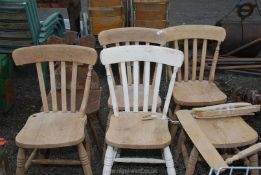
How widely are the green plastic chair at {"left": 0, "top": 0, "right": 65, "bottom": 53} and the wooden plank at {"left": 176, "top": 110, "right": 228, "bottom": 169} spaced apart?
196 centimetres

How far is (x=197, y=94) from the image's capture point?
2609 millimetres

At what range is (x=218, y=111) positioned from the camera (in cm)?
225

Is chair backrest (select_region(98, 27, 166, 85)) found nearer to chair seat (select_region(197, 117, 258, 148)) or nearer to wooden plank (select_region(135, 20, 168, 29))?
chair seat (select_region(197, 117, 258, 148))

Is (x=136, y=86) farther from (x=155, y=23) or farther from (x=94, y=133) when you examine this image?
(x=155, y=23)

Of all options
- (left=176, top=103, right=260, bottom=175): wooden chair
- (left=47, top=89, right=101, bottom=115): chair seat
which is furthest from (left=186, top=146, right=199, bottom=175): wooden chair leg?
(left=47, top=89, right=101, bottom=115): chair seat

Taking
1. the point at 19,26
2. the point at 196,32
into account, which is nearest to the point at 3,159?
the point at 196,32

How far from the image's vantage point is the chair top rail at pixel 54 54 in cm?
231

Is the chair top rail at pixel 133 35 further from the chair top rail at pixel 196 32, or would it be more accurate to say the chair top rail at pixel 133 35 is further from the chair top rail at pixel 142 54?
the chair top rail at pixel 142 54

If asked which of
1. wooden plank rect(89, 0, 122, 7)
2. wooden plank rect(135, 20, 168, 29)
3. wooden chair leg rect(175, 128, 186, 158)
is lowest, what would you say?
wooden chair leg rect(175, 128, 186, 158)

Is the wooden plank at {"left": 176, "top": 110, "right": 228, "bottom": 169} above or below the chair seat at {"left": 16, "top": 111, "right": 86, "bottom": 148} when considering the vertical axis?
above

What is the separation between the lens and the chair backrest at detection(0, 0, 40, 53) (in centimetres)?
337

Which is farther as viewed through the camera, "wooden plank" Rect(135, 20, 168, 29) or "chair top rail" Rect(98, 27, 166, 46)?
"wooden plank" Rect(135, 20, 168, 29)

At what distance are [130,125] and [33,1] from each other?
210 cm

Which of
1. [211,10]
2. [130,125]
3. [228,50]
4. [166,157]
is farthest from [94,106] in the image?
[211,10]
